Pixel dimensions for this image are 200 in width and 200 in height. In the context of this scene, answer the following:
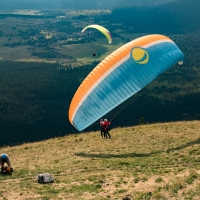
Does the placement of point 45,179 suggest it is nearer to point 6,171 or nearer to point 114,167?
point 6,171

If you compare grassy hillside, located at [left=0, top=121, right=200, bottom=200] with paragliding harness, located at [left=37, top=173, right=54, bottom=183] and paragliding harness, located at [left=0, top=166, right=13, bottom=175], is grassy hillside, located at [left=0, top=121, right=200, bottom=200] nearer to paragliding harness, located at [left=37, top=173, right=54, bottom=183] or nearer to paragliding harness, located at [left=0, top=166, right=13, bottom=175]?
paragliding harness, located at [left=37, top=173, right=54, bottom=183]

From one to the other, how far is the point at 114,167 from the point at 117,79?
26.2 ft

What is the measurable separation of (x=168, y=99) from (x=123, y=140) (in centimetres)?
10923

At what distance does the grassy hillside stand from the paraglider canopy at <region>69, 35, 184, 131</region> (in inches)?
132

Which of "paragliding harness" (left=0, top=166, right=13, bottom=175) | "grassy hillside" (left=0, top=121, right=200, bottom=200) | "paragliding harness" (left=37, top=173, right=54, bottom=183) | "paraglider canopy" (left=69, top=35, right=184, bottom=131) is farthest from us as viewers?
"paraglider canopy" (left=69, top=35, right=184, bottom=131)

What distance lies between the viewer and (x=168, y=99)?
448 feet

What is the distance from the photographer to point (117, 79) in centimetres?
2645

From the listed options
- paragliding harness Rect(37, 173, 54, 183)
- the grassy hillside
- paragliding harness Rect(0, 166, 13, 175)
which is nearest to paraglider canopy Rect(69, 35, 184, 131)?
the grassy hillside

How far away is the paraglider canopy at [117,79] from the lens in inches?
1013

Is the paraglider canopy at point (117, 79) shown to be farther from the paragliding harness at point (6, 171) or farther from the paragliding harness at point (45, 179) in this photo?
the paragliding harness at point (45, 179)

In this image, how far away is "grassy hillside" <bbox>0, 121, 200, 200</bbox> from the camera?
52.9 feet

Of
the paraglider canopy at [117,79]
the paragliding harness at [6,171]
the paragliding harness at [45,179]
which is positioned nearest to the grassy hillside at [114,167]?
the paragliding harness at [45,179]

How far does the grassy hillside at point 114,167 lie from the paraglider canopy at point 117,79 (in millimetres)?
3365

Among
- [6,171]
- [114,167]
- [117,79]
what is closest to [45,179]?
[6,171]
